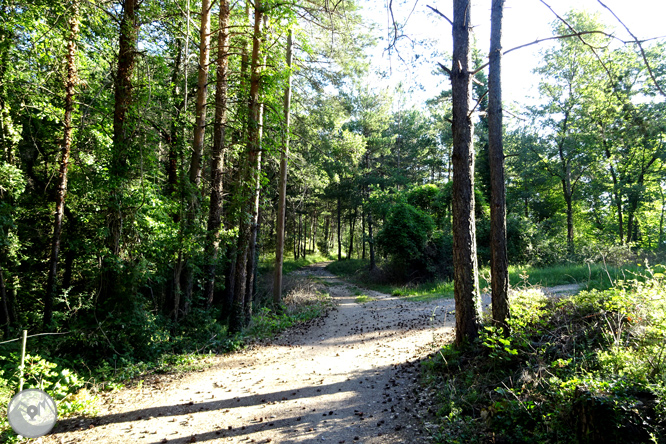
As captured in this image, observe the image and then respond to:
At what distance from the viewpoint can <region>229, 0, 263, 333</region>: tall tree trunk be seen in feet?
30.0

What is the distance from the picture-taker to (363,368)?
6.68 metres

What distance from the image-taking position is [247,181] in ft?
30.3

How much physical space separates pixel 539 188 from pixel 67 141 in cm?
3055

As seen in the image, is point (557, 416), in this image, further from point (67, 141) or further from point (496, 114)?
point (67, 141)

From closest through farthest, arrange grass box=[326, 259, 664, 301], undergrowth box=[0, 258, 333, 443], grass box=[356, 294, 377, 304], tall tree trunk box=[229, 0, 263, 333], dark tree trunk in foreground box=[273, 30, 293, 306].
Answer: undergrowth box=[0, 258, 333, 443] < tall tree trunk box=[229, 0, 263, 333] < grass box=[326, 259, 664, 301] < dark tree trunk in foreground box=[273, 30, 293, 306] < grass box=[356, 294, 377, 304]

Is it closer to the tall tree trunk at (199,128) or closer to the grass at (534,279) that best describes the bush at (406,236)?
the grass at (534,279)

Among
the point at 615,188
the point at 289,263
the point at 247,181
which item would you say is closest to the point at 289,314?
the point at 247,181

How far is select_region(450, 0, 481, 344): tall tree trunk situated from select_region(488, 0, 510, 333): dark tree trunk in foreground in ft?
1.24

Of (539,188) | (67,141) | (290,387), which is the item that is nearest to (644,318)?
(290,387)

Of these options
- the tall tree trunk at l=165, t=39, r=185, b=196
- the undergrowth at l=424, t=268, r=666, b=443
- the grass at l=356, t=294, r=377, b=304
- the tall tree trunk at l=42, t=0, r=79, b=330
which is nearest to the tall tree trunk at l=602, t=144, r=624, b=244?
the grass at l=356, t=294, r=377, b=304

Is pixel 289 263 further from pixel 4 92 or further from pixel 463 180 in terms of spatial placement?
pixel 463 180

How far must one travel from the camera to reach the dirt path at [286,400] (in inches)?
171

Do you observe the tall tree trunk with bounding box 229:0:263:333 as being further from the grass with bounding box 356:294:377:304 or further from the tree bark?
the grass with bounding box 356:294:377:304

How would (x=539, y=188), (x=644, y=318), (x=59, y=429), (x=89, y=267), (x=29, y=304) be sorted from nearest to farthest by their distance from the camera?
(x=644, y=318)
(x=59, y=429)
(x=89, y=267)
(x=29, y=304)
(x=539, y=188)
